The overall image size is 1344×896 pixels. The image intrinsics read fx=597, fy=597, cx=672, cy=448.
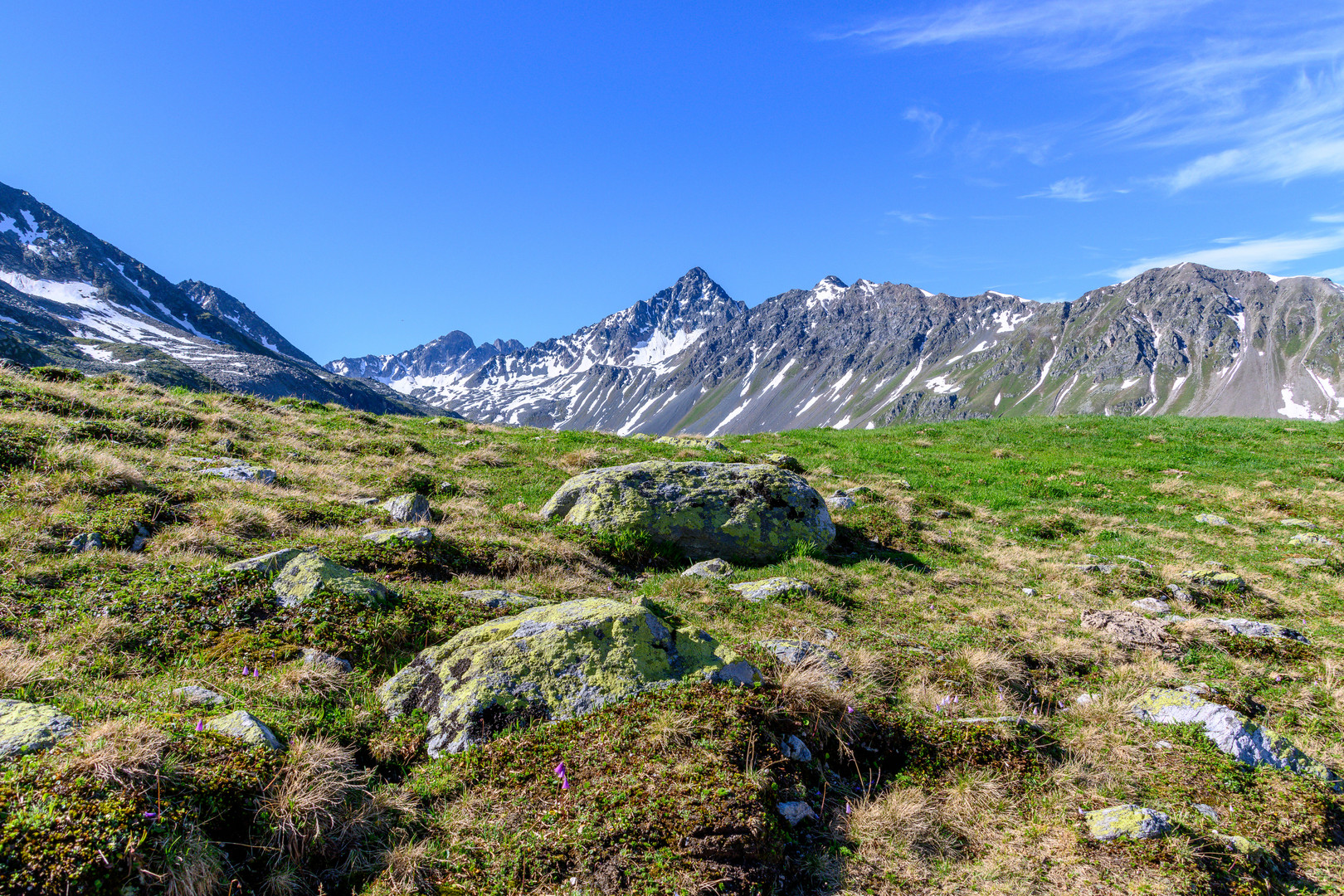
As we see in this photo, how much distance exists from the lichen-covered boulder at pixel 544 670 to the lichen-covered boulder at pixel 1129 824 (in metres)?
3.60

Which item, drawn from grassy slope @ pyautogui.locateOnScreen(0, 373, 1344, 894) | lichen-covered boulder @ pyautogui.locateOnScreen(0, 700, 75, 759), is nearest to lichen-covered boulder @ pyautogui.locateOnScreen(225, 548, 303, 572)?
grassy slope @ pyautogui.locateOnScreen(0, 373, 1344, 894)

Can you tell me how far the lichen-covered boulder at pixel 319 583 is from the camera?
7820mm

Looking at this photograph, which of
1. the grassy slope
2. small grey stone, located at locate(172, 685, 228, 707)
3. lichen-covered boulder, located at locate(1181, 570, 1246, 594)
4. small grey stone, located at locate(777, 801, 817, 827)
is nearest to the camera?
the grassy slope

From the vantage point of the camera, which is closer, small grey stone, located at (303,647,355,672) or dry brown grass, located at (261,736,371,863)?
dry brown grass, located at (261,736,371,863)

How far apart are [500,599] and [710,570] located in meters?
5.34

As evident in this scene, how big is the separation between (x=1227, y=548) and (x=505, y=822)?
828 inches

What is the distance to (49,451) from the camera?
1074 centimetres

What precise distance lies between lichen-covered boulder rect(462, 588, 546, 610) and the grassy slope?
0.41m

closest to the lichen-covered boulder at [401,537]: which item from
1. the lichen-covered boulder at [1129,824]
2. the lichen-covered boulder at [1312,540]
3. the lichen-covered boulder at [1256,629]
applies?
the lichen-covered boulder at [1129,824]

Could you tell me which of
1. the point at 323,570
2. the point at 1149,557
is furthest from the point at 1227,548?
the point at 323,570

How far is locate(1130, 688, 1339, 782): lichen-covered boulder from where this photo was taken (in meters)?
7.11

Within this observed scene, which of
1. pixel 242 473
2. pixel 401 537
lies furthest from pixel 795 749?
pixel 242 473

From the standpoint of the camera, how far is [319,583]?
7930mm

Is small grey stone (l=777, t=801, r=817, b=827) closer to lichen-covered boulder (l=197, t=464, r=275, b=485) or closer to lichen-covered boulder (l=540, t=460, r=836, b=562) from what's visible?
lichen-covered boulder (l=540, t=460, r=836, b=562)
